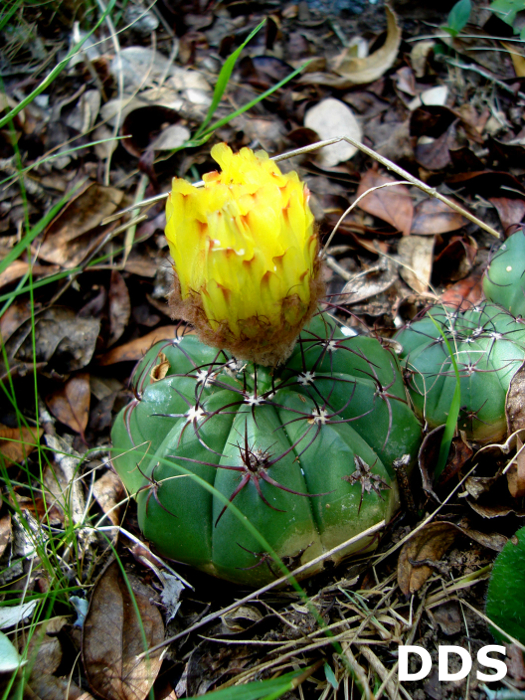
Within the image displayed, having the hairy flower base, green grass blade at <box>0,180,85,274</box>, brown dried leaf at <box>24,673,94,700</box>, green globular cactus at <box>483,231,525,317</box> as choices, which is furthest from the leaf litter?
the hairy flower base

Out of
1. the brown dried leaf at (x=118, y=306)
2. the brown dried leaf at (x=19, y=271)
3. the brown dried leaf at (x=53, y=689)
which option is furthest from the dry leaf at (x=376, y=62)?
the brown dried leaf at (x=53, y=689)

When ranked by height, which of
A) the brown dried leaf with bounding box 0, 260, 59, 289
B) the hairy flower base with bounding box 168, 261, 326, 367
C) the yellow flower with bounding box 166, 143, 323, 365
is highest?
the yellow flower with bounding box 166, 143, 323, 365

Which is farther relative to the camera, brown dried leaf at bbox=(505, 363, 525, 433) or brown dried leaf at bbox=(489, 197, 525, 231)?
Answer: brown dried leaf at bbox=(489, 197, 525, 231)

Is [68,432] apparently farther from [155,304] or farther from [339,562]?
[339,562]

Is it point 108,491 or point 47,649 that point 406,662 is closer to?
point 47,649

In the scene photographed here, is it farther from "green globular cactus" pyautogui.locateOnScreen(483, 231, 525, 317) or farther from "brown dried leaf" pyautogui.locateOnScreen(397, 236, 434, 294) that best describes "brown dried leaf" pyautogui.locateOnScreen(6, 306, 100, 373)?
"green globular cactus" pyautogui.locateOnScreen(483, 231, 525, 317)

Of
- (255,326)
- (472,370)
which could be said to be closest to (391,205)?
(472,370)

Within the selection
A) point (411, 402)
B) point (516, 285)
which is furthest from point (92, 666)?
point (516, 285)
